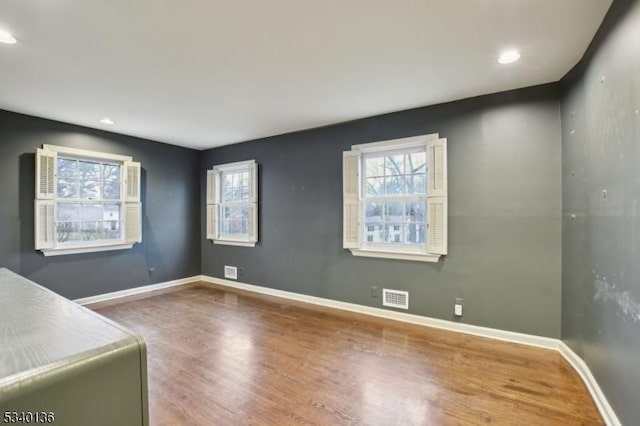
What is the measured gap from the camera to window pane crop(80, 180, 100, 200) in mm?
4445

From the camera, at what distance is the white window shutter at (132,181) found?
480 cm

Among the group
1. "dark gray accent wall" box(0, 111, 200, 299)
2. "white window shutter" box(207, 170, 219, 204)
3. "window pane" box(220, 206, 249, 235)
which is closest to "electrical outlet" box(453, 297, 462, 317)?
"window pane" box(220, 206, 249, 235)

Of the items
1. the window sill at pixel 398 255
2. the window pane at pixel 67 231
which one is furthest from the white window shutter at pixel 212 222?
the window sill at pixel 398 255

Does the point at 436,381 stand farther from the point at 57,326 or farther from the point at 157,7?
the point at 157,7

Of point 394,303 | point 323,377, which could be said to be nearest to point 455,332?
point 394,303

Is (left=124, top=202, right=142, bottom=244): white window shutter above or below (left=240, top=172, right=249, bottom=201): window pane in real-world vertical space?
below

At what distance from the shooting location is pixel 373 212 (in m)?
4.05

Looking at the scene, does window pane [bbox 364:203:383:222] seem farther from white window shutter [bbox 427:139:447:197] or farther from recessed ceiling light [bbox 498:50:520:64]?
recessed ceiling light [bbox 498:50:520:64]

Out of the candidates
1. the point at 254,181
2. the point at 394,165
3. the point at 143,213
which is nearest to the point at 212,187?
the point at 254,181

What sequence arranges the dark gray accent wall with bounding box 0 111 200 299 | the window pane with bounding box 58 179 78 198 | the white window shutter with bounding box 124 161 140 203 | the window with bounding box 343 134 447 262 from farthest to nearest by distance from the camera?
1. the white window shutter with bounding box 124 161 140 203
2. the window pane with bounding box 58 179 78 198
3. the dark gray accent wall with bounding box 0 111 200 299
4. the window with bounding box 343 134 447 262

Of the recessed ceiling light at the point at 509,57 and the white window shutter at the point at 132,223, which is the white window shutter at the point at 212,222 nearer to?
the white window shutter at the point at 132,223

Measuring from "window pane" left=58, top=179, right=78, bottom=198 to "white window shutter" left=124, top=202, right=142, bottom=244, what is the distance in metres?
0.65

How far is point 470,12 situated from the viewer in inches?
77.3

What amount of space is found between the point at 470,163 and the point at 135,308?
4615mm
